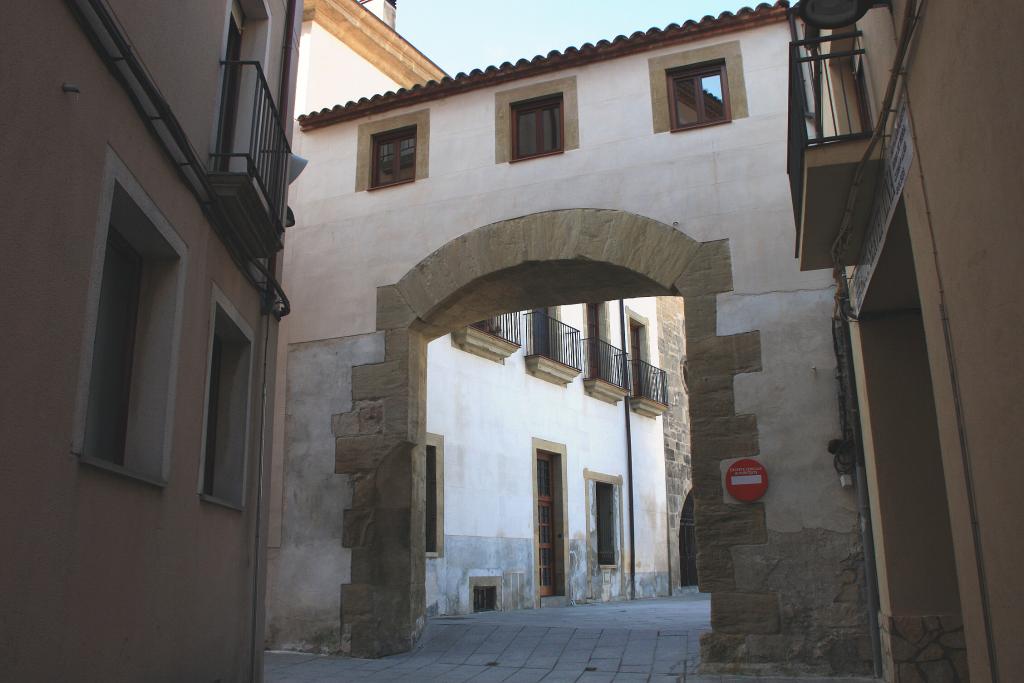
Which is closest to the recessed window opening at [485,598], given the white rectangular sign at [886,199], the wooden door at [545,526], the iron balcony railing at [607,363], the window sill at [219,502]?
the wooden door at [545,526]

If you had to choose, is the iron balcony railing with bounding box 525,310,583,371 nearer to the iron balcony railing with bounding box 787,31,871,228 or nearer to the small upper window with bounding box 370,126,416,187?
the small upper window with bounding box 370,126,416,187

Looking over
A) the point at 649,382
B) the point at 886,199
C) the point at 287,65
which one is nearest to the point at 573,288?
the point at 287,65

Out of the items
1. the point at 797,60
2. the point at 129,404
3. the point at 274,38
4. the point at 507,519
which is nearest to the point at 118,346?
the point at 129,404

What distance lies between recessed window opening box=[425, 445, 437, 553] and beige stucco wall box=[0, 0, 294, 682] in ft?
21.9

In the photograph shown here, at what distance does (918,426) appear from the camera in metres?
5.97

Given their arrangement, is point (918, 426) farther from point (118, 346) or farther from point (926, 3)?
point (118, 346)

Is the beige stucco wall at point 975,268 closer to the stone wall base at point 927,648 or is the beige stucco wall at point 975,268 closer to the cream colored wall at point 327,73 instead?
the stone wall base at point 927,648

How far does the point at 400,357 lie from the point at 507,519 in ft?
19.3

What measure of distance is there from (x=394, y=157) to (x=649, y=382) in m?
10.8

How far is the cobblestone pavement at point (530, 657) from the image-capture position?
6.92 meters

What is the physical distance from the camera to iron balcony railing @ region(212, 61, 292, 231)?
5.96 m

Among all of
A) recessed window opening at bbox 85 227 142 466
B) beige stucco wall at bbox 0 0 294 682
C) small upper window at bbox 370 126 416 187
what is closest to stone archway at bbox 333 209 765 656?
small upper window at bbox 370 126 416 187

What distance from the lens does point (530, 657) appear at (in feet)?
→ 25.2

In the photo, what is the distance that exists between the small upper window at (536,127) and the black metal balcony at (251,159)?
300cm
